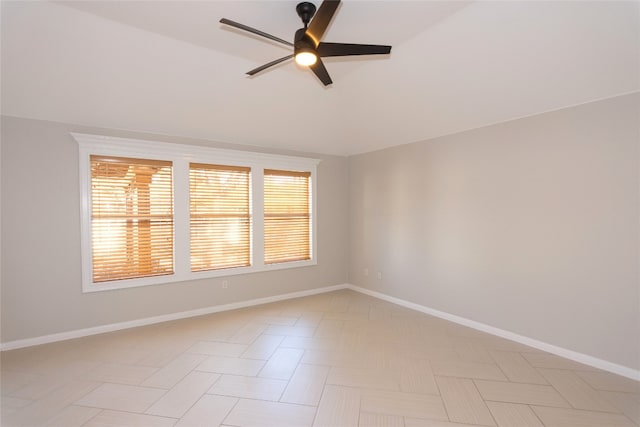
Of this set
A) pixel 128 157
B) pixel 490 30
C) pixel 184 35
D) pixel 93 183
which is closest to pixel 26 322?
pixel 93 183

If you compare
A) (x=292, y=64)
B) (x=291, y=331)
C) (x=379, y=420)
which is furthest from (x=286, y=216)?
(x=379, y=420)

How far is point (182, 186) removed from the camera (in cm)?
423

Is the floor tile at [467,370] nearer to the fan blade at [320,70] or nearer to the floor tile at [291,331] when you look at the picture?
the floor tile at [291,331]

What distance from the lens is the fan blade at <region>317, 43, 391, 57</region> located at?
2252 mm

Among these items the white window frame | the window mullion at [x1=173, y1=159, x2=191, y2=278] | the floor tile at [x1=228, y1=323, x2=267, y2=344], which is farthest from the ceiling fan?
the floor tile at [x1=228, y1=323, x2=267, y2=344]

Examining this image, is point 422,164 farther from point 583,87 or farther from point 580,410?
point 580,410

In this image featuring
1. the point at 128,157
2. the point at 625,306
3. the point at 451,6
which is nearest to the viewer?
the point at 451,6

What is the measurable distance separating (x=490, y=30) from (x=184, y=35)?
9.50 ft

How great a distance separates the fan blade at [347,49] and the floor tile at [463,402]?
283 centimetres

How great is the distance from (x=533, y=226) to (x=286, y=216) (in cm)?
357

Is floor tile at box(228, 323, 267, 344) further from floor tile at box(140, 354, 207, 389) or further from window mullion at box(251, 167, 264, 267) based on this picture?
window mullion at box(251, 167, 264, 267)

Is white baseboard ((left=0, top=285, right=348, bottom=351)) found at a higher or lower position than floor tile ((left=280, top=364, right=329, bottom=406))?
higher

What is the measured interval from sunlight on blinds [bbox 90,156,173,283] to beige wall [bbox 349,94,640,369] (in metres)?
3.53

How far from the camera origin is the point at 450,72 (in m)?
3.23
